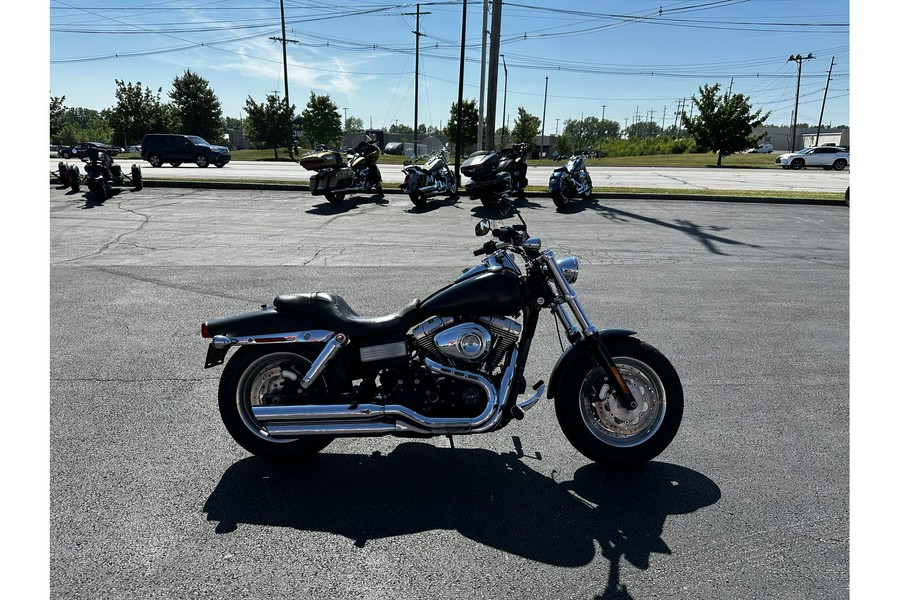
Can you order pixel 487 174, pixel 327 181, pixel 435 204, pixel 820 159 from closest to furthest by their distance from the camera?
pixel 487 174, pixel 327 181, pixel 435 204, pixel 820 159

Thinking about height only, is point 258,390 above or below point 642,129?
below

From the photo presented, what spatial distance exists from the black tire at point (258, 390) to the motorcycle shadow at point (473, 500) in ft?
0.45

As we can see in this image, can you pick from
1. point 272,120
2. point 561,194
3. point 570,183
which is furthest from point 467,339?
point 272,120

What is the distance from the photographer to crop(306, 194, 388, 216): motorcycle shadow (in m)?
14.3

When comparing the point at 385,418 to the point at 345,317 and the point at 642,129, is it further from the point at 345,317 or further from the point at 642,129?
the point at 642,129

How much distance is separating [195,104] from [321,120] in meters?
12.7

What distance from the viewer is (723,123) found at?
4156cm

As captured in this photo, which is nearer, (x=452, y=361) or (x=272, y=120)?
(x=452, y=361)

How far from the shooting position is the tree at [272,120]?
47844 mm

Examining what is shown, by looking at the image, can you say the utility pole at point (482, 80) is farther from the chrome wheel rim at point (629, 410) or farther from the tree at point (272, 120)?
the tree at point (272, 120)

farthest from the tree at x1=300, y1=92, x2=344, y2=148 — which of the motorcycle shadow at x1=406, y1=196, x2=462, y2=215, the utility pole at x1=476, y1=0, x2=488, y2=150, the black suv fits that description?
the motorcycle shadow at x1=406, y1=196, x2=462, y2=215

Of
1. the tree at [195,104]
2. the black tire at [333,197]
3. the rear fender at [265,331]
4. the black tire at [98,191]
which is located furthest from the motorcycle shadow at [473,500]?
the tree at [195,104]

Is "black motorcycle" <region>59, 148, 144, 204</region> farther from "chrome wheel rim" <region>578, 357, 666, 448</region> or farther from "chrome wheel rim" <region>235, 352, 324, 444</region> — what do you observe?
"chrome wheel rim" <region>578, 357, 666, 448</region>

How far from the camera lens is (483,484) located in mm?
3457
